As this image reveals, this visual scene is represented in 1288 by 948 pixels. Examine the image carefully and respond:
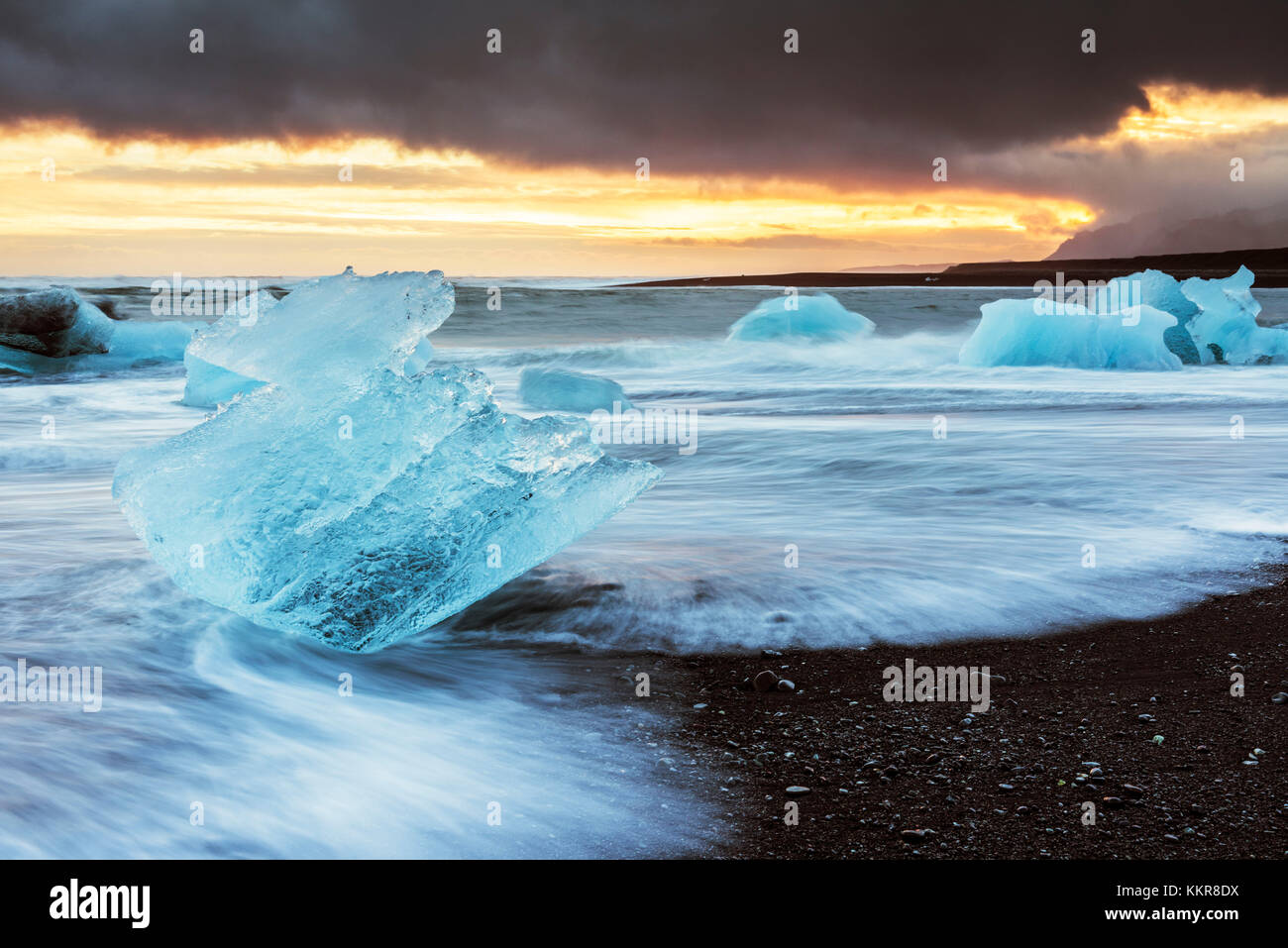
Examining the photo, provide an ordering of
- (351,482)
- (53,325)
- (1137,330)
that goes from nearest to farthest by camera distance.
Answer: (351,482)
(1137,330)
(53,325)

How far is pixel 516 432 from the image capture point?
14.0ft

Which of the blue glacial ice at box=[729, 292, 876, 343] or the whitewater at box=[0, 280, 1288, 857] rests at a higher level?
the blue glacial ice at box=[729, 292, 876, 343]

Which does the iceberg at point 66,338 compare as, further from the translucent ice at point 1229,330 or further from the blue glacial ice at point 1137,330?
the translucent ice at point 1229,330

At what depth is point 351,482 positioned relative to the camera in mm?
3900

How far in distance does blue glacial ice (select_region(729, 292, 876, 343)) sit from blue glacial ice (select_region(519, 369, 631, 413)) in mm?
8481

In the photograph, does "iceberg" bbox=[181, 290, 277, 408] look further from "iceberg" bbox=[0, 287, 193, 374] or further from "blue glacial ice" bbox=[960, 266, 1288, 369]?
"blue glacial ice" bbox=[960, 266, 1288, 369]

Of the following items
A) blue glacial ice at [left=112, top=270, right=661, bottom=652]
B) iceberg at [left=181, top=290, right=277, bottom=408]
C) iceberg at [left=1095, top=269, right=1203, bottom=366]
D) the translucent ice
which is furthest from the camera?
the translucent ice

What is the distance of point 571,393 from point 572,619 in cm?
874

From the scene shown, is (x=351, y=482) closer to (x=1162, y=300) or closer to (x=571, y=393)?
(x=571, y=393)

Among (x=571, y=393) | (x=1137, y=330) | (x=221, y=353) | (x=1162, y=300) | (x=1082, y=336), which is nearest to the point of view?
(x=221, y=353)

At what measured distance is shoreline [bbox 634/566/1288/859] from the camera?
2.62 m

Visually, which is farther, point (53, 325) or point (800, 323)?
point (800, 323)

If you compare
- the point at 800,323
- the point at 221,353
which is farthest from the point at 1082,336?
the point at 221,353

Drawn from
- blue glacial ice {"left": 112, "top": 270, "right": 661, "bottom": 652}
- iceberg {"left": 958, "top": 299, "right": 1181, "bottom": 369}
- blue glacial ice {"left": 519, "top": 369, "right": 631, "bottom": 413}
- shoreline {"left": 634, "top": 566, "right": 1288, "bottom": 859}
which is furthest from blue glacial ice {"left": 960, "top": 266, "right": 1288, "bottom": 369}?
blue glacial ice {"left": 112, "top": 270, "right": 661, "bottom": 652}
